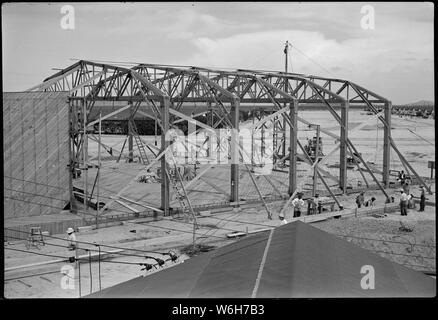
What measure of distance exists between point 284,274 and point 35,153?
11.5 metres

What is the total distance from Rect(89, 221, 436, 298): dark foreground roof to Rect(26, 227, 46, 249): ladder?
23.6ft

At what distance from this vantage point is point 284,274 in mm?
5812

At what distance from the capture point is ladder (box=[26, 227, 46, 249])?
13.0 metres

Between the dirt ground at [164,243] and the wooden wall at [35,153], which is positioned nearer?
the dirt ground at [164,243]

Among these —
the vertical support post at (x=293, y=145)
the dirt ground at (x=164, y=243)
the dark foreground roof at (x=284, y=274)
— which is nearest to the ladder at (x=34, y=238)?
the dirt ground at (x=164, y=243)

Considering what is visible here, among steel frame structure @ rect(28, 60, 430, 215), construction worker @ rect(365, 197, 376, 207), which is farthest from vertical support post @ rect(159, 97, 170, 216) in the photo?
construction worker @ rect(365, 197, 376, 207)

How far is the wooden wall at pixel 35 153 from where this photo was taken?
14836mm

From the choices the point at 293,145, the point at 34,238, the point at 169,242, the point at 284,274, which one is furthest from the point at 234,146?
the point at 284,274

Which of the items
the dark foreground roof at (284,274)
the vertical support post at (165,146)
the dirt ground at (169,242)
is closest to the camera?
the dark foreground roof at (284,274)

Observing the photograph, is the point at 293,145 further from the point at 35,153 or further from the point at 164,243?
the point at 35,153

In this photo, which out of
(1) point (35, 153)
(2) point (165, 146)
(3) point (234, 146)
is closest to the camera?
(1) point (35, 153)

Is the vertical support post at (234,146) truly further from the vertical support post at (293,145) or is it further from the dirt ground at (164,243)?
the vertical support post at (293,145)

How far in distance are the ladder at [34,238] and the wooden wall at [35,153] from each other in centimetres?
158
